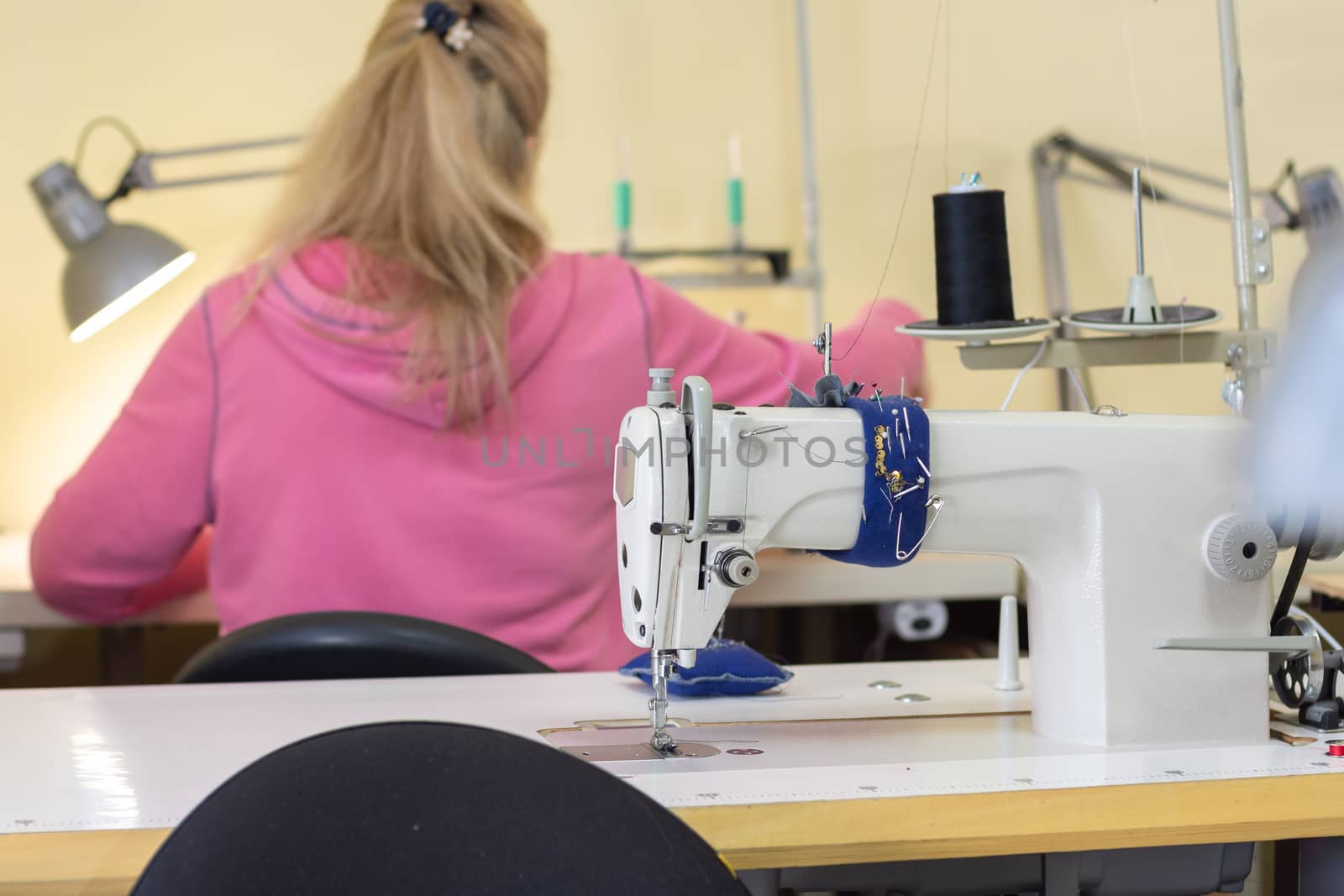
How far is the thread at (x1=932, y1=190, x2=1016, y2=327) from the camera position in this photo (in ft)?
3.34

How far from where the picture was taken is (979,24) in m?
1.27

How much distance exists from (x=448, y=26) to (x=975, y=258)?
69 centimetres

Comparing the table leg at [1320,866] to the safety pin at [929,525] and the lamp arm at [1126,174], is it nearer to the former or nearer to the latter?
the safety pin at [929,525]

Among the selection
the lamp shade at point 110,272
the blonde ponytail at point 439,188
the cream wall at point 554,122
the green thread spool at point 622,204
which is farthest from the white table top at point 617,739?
the green thread spool at point 622,204

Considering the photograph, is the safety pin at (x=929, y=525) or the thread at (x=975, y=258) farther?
the thread at (x=975, y=258)

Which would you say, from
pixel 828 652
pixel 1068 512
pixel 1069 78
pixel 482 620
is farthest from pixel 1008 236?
pixel 828 652

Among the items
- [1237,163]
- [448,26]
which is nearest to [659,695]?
[1237,163]

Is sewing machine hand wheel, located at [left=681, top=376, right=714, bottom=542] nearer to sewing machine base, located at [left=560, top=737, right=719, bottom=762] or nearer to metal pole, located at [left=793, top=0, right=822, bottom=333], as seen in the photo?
sewing machine base, located at [left=560, top=737, right=719, bottom=762]

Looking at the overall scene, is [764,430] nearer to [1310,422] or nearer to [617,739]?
[617,739]

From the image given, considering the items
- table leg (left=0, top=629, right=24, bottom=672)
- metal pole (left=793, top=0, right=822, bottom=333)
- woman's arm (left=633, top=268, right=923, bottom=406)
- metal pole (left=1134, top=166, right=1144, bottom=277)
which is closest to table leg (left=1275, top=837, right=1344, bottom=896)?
metal pole (left=1134, top=166, right=1144, bottom=277)

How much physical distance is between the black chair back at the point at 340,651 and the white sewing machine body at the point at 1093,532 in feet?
0.67

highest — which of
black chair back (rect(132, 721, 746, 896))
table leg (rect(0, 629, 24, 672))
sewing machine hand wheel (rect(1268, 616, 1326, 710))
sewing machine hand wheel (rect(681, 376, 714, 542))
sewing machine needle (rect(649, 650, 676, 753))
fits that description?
sewing machine hand wheel (rect(681, 376, 714, 542))

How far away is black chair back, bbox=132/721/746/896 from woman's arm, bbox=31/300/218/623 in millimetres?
889

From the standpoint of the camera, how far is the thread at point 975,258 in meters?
1.02
